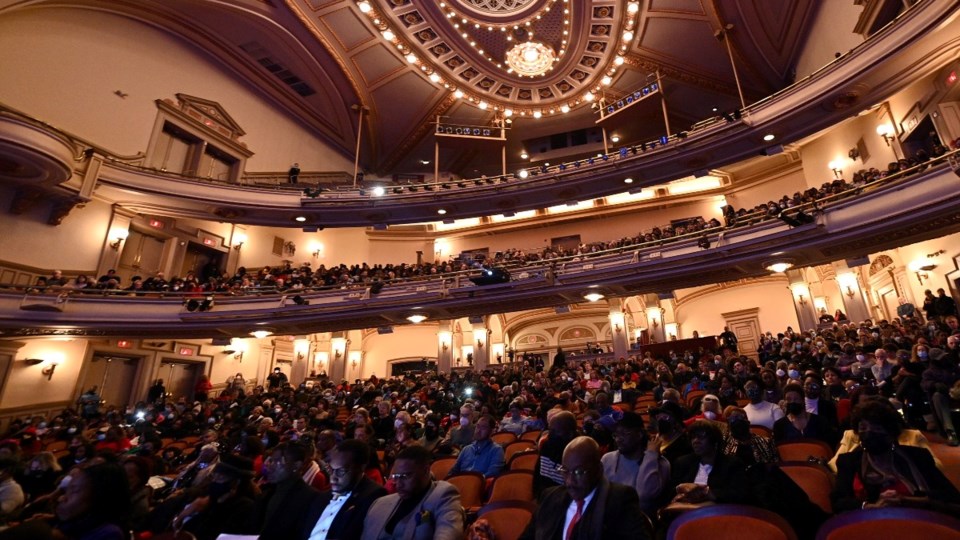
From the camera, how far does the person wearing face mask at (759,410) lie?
4.49 meters

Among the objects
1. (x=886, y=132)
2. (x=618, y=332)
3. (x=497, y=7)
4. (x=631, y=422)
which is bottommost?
(x=631, y=422)

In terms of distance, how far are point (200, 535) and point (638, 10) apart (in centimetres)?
1902

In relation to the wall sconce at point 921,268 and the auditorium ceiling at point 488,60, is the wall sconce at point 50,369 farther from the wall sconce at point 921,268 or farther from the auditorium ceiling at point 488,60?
the wall sconce at point 921,268

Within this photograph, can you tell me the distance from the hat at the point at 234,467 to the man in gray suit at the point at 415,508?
1075 mm

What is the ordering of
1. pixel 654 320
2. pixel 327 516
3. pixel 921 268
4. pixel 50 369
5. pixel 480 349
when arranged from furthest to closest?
1. pixel 480 349
2. pixel 654 320
3. pixel 50 369
4. pixel 921 268
5. pixel 327 516

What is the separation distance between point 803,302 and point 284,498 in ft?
52.4

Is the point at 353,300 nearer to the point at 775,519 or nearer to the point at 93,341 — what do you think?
the point at 93,341

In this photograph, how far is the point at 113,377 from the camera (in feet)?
47.2

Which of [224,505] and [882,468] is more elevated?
[882,468]

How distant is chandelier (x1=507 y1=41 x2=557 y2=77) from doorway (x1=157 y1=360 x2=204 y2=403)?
1688 centimetres

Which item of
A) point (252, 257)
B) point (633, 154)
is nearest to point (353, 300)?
point (252, 257)

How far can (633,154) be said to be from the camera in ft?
52.3

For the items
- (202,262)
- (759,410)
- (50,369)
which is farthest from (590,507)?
(202,262)

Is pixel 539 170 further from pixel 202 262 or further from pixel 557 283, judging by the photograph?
pixel 202 262
